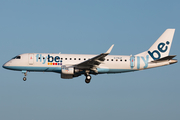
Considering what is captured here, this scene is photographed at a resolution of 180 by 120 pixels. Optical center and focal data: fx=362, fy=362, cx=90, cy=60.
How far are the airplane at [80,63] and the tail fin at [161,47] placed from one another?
0.77m

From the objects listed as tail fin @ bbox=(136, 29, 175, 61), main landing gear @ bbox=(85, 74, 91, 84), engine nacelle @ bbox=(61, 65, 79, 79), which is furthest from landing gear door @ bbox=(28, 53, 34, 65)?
tail fin @ bbox=(136, 29, 175, 61)

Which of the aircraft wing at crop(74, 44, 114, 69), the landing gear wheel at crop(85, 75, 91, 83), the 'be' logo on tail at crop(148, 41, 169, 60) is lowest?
the landing gear wheel at crop(85, 75, 91, 83)

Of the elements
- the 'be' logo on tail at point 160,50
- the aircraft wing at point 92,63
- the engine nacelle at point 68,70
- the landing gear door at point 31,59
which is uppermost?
the 'be' logo on tail at point 160,50

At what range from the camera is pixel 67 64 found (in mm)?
51500

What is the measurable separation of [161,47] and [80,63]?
541 inches

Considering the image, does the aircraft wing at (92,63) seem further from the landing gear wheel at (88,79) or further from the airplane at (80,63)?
the landing gear wheel at (88,79)

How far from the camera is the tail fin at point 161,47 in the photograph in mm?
55094

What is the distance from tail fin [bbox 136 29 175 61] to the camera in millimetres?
55094

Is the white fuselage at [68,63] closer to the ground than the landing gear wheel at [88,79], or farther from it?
farther from it

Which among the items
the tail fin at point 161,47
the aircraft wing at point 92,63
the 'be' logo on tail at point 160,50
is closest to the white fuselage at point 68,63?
the aircraft wing at point 92,63

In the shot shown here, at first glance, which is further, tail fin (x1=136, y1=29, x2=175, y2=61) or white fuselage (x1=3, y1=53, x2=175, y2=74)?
tail fin (x1=136, y1=29, x2=175, y2=61)

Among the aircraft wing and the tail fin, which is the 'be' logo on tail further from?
the aircraft wing

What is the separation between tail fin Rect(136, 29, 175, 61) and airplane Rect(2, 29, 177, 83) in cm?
77

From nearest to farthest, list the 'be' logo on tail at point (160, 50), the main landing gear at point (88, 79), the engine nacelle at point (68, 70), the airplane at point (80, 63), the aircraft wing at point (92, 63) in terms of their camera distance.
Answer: the aircraft wing at point (92, 63) < the engine nacelle at point (68, 70) < the airplane at point (80, 63) < the main landing gear at point (88, 79) < the 'be' logo on tail at point (160, 50)
